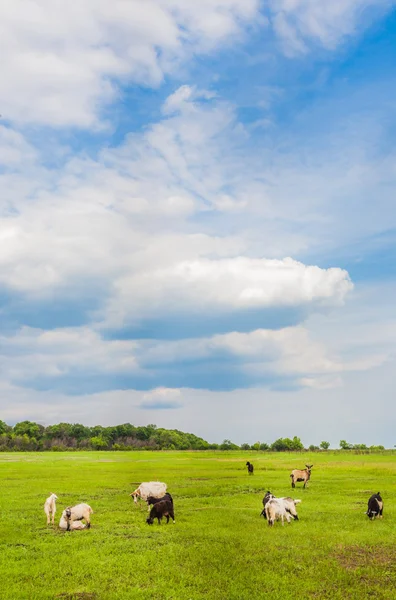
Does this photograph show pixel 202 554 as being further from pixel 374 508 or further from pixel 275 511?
pixel 374 508

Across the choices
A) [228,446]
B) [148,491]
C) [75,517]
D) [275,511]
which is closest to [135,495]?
[148,491]

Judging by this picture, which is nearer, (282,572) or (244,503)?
(282,572)

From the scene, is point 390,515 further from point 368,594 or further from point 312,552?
point 368,594

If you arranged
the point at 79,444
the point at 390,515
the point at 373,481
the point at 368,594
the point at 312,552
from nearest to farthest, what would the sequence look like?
the point at 368,594 → the point at 312,552 → the point at 390,515 → the point at 373,481 → the point at 79,444

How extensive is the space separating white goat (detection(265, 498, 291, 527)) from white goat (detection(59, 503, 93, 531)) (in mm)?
8375

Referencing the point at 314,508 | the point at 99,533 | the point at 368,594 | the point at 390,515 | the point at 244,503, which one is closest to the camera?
the point at 368,594

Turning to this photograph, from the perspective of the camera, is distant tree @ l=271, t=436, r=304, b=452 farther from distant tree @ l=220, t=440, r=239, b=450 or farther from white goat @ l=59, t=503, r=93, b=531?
white goat @ l=59, t=503, r=93, b=531

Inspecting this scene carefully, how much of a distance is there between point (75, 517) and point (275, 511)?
30.7 ft

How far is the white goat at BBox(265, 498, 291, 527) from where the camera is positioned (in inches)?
910

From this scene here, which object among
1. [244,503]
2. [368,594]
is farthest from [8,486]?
[368,594]

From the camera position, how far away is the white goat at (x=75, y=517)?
22469 mm

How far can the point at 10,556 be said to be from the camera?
60.6 feet

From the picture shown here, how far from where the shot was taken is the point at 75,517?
74.5 feet

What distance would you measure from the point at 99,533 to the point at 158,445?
6898 inches
